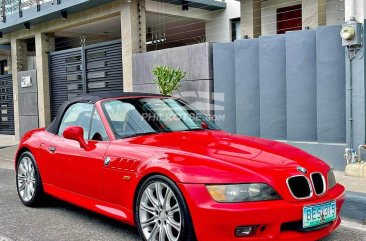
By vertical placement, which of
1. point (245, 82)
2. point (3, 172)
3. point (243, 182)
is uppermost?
point (245, 82)

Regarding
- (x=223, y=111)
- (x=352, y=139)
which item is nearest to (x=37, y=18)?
(x=223, y=111)

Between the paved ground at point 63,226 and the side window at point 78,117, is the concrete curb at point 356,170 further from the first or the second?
the side window at point 78,117

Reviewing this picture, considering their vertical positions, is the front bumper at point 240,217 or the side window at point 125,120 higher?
the side window at point 125,120

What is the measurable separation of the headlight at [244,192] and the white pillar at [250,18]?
1066 centimetres

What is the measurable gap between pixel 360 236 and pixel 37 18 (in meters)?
13.0

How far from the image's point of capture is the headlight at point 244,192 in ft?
11.3

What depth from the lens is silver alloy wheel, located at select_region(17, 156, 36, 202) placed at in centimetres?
580

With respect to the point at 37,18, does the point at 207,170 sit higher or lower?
lower

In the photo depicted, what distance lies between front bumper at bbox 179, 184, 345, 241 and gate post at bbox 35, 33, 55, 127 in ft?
43.3

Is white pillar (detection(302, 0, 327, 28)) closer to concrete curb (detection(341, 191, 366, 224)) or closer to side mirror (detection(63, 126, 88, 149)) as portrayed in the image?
concrete curb (detection(341, 191, 366, 224))

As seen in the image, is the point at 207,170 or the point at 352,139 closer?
the point at 207,170

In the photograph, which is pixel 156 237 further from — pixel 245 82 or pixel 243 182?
pixel 245 82

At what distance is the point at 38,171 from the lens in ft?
18.6

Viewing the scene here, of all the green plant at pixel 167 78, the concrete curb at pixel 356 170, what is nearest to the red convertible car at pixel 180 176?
the concrete curb at pixel 356 170
